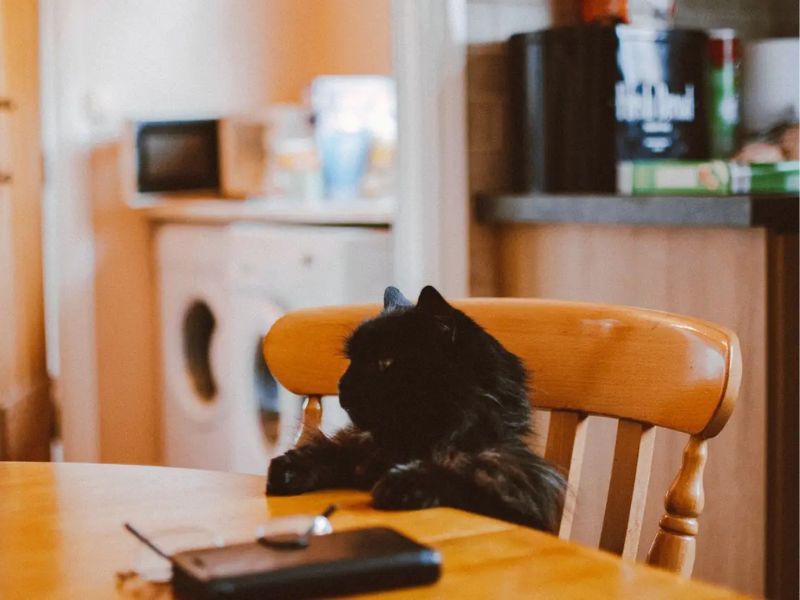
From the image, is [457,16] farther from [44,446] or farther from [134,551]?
[44,446]

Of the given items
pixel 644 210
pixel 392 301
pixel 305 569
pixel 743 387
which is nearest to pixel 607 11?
pixel 644 210

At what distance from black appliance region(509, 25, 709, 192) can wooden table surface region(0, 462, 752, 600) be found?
148 cm

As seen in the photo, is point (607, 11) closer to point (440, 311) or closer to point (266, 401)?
point (266, 401)

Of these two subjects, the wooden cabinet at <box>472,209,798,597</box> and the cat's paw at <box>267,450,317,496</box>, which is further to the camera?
the wooden cabinet at <box>472,209,798,597</box>

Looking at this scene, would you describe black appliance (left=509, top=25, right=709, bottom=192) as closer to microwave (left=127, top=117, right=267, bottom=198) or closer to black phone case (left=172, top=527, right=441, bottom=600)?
microwave (left=127, top=117, right=267, bottom=198)

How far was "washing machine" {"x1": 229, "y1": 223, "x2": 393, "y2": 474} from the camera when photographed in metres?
2.86

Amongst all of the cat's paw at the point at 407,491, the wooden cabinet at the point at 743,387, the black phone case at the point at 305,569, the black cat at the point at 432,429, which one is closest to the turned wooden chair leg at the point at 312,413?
the black cat at the point at 432,429

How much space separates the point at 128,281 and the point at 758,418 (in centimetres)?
221

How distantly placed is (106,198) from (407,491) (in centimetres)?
280

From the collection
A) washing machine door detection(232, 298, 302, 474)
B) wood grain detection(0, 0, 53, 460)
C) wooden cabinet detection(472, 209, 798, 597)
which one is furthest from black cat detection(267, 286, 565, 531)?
wood grain detection(0, 0, 53, 460)

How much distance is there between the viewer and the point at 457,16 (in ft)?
8.06

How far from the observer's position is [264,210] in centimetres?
318

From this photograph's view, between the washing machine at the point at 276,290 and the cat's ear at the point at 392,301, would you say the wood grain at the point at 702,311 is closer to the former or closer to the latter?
the washing machine at the point at 276,290

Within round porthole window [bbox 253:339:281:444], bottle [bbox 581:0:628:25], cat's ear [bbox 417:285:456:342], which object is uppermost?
bottle [bbox 581:0:628:25]
